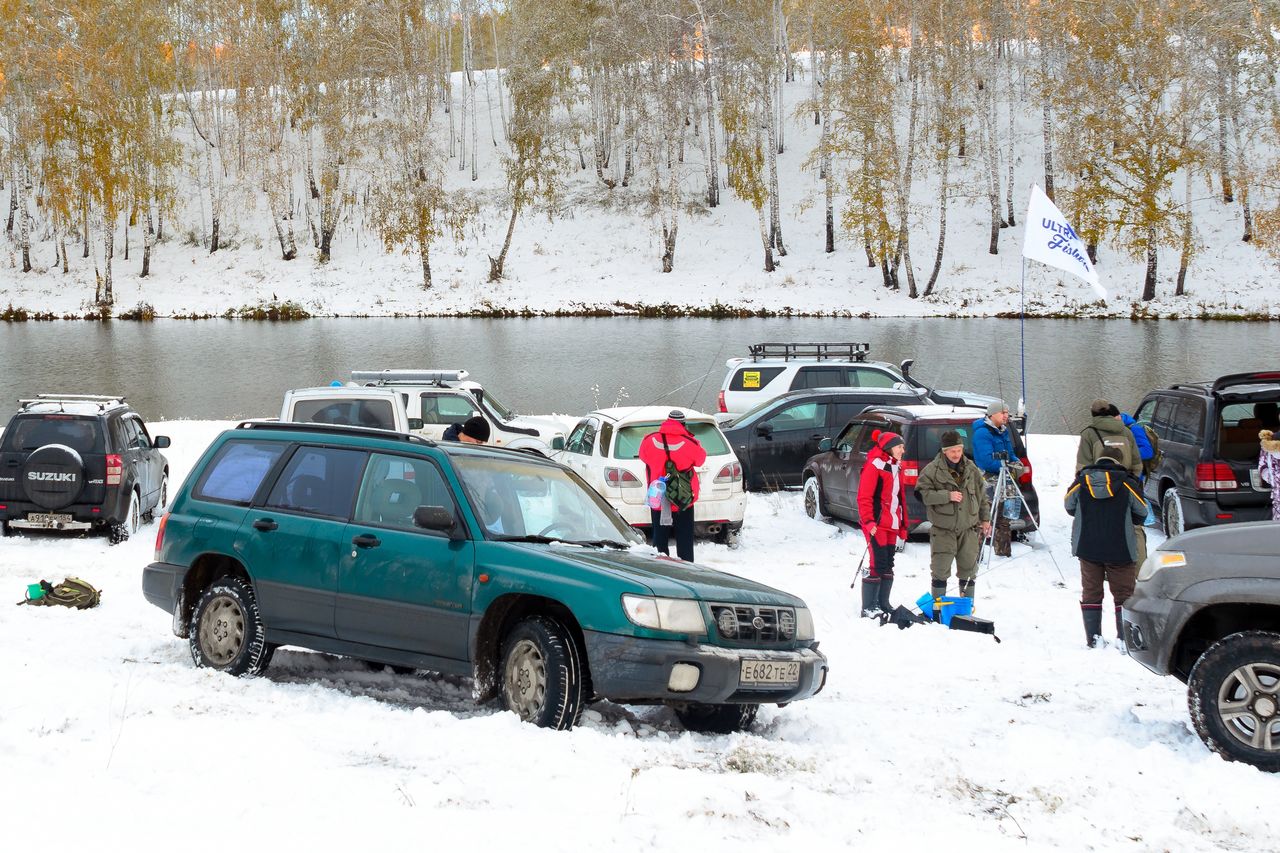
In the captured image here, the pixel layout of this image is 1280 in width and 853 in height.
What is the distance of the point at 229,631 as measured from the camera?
7816mm

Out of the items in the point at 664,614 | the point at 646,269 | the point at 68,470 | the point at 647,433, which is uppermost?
the point at 646,269

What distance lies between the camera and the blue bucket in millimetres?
10438

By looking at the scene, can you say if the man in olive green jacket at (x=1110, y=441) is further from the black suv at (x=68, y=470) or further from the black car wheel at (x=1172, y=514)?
the black suv at (x=68, y=470)

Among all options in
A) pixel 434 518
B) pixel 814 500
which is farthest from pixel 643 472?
pixel 434 518

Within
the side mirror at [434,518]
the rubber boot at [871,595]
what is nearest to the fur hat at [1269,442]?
the rubber boot at [871,595]

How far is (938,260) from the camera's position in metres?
50.8

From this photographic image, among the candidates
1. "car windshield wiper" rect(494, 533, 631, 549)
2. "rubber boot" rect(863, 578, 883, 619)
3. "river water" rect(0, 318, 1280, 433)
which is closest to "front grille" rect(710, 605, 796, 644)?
"car windshield wiper" rect(494, 533, 631, 549)

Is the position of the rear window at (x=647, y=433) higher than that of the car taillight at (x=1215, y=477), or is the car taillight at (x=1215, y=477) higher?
the rear window at (x=647, y=433)

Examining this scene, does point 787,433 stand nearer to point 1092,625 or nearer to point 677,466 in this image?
point 677,466

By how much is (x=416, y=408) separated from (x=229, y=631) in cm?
1056

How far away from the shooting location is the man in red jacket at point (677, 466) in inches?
516

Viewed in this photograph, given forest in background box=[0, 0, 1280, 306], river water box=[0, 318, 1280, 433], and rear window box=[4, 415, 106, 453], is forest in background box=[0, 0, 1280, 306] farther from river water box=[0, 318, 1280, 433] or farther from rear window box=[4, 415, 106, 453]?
rear window box=[4, 415, 106, 453]

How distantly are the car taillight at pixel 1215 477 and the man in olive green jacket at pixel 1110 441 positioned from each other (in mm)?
2588

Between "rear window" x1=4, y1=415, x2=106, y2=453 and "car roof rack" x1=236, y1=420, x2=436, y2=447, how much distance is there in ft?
24.3
